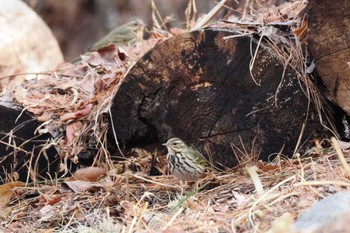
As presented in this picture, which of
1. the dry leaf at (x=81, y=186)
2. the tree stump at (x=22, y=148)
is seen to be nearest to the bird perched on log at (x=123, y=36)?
the tree stump at (x=22, y=148)

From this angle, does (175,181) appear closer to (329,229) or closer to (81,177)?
(81,177)

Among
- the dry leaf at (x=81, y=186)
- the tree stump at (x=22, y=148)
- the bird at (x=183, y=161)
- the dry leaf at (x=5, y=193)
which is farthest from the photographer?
the tree stump at (x=22, y=148)

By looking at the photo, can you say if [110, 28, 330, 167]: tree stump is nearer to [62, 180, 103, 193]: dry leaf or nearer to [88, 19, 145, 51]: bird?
[62, 180, 103, 193]: dry leaf

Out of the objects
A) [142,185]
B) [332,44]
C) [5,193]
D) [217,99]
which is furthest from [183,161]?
[5,193]

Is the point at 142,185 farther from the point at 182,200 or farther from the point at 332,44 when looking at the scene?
the point at 332,44

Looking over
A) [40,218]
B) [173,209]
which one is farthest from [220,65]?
[40,218]

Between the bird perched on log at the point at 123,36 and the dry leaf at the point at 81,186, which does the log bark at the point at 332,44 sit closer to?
the dry leaf at the point at 81,186
